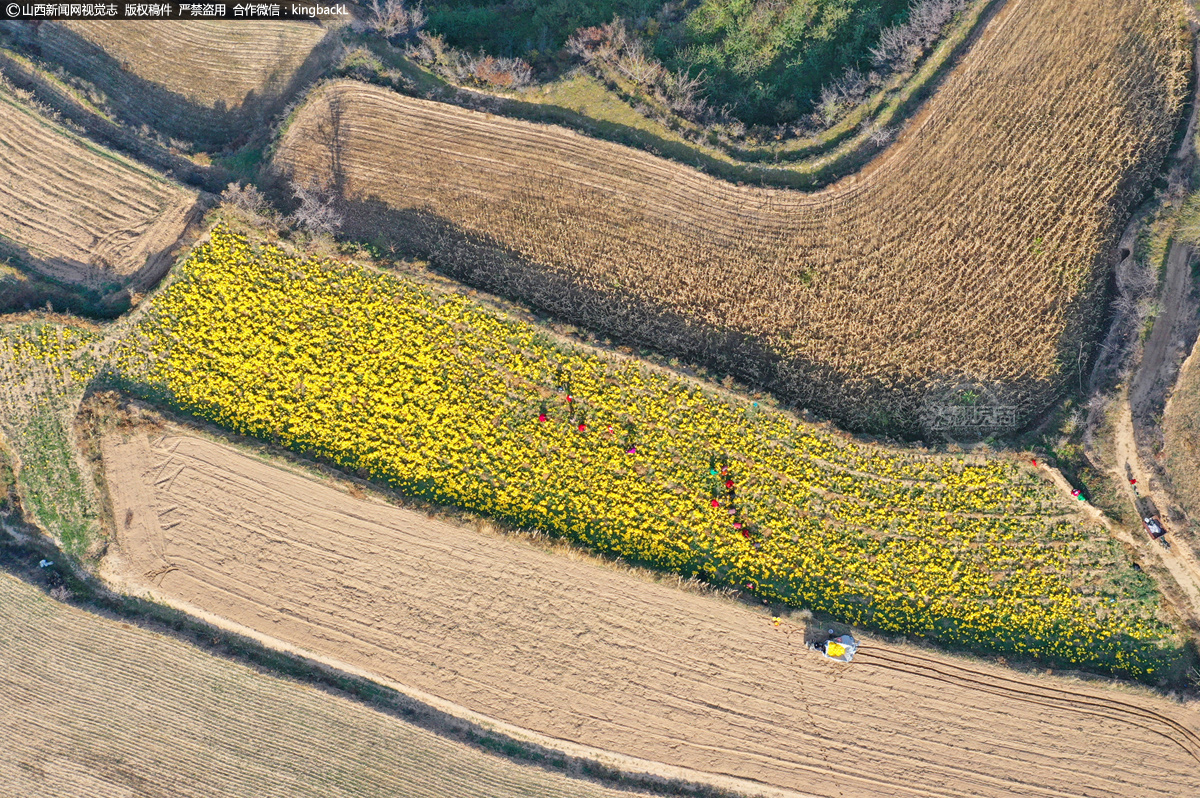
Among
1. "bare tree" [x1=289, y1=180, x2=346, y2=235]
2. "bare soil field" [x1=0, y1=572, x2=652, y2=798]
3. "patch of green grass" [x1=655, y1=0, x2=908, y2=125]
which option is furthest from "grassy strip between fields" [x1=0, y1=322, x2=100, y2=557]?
"patch of green grass" [x1=655, y1=0, x2=908, y2=125]

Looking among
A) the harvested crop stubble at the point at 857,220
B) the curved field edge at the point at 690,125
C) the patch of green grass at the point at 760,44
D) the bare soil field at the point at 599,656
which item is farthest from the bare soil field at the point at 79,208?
the patch of green grass at the point at 760,44

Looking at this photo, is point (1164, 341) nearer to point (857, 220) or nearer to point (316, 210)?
point (857, 220)

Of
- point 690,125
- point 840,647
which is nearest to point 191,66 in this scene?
point 690,125

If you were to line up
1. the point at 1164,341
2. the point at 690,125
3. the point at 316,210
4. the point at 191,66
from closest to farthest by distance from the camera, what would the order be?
the point at 1164,341 → the point at 316,210 → the point at 690,125 → the point at 191,66

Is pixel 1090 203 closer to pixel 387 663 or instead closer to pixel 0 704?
pixel 387 663

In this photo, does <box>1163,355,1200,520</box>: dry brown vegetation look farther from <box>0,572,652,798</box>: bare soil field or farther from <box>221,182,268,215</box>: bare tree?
<box>221,182,268,215</box>: bare tree

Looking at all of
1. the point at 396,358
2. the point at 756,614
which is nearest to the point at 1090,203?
the point at 756,614
